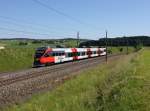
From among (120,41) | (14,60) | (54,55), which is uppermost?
(54,55)

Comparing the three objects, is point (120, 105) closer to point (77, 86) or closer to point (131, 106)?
point (131, 106)

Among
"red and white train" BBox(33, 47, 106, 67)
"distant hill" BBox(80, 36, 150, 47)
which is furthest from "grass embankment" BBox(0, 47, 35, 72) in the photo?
"distant hill" BBox(80, 36, 150, 47)

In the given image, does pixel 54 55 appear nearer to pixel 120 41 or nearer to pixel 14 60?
pixel 14 60

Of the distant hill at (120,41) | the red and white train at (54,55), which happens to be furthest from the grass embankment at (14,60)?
the distant hill at (120,41)

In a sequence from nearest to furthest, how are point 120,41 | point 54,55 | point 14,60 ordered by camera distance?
point 54,55 < point 14,60 < point 120,41

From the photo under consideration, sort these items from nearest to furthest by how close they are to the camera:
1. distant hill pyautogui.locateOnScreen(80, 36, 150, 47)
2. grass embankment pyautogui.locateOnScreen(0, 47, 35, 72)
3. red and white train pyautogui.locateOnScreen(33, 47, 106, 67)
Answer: red and white train pyautogui.locateOnScreen(33, 47, 106, 67) < grass embankment pyautogui.locateOnScreen(0, 47, 35, 72) < distant hill pyautogui.locateOnScreen(80, 36, 150, 47)

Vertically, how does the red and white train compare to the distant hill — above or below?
above

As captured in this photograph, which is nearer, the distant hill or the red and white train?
the red and white train

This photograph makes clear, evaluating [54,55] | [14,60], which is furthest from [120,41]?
[14,60]

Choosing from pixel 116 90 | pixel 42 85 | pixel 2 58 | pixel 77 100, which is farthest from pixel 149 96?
pixel 2 58

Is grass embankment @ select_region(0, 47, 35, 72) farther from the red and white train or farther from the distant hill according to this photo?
the distant hill

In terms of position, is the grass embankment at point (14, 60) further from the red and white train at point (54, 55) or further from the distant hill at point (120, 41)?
the distant hill at point (120, 41)

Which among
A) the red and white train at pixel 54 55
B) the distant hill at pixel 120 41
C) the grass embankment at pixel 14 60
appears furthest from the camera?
the distant hill at pixel 120 41

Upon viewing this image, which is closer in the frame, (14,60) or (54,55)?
(54,55)
